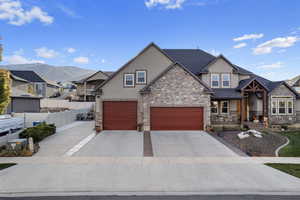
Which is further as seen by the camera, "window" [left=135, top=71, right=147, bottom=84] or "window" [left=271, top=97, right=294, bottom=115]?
"window" [left=271, top=97, right=294, bottom=115]

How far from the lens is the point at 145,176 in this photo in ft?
20.5

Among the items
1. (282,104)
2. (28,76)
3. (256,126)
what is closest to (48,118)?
(256,126)

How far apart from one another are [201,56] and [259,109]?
9.17 m

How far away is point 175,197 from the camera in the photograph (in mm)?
4965

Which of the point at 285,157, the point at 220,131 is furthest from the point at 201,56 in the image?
the point at 285,157

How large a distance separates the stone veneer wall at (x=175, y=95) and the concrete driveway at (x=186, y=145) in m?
2.16

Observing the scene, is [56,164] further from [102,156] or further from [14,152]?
[14,152]

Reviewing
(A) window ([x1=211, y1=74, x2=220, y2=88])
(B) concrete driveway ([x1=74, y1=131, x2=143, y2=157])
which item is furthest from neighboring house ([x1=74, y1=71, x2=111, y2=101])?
(A) window ([x1=211, y1=74, x2=220, y2=88])

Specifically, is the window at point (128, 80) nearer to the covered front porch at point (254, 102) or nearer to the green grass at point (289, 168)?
the covered front porch at point (254, 102)

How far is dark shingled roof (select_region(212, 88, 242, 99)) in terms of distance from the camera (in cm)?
1598

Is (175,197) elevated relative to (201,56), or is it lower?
lower

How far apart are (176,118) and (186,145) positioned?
4.21 m

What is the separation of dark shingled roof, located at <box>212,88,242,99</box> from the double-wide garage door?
301 centimetres

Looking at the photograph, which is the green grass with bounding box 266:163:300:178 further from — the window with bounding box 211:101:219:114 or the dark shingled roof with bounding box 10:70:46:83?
the dark shingled roof with bounding box 10:70:46:83
